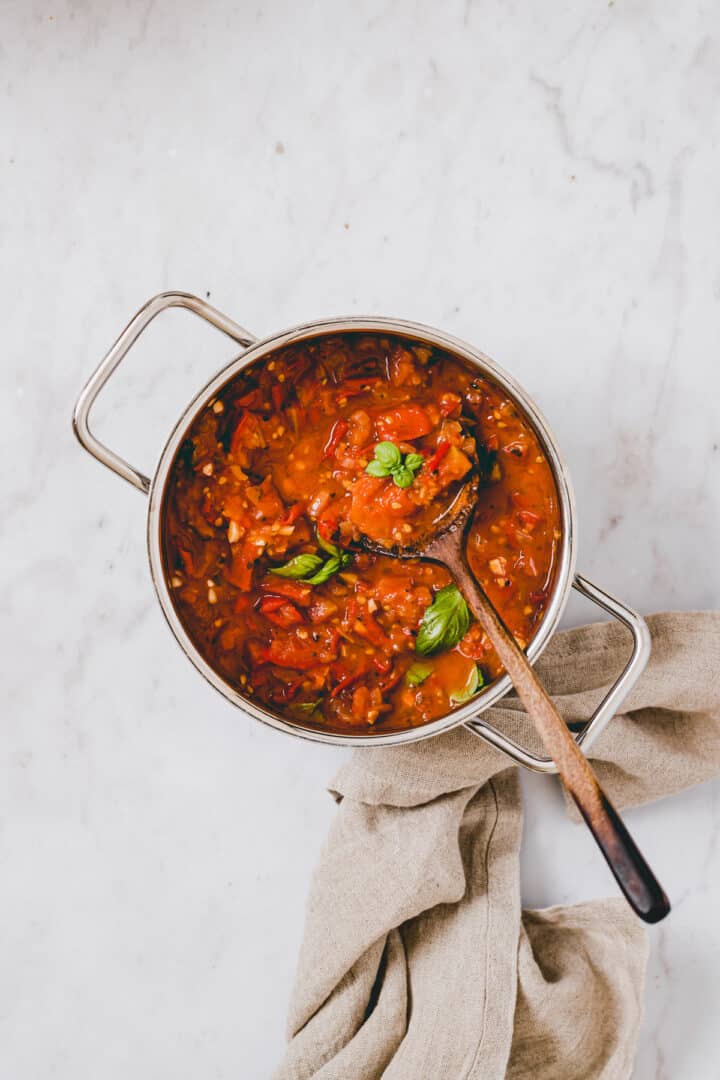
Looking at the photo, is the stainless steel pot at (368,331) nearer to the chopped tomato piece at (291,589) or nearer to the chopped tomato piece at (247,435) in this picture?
the chopped tomato piece at (247,435)

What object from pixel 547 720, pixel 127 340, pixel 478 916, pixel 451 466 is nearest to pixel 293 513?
pixel 451 466

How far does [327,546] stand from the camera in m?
1.76

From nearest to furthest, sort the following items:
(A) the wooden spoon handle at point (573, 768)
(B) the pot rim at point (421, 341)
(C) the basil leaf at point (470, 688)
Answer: (A) the wooden spoon handle at point (573, 768) < (B) the pot rim at point (421, 341) < (C) the basil leaf at point (470, 688)

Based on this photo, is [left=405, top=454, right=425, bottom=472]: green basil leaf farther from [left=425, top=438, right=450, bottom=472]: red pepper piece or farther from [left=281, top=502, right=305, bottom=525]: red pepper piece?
[left=281, top=502, right=305, bottom=525]: red pepper piece

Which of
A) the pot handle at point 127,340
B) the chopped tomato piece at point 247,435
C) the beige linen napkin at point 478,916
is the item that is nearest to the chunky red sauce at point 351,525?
the chopped tomato piece at point 247,435

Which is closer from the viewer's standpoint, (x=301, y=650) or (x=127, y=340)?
(x=127, y=340)

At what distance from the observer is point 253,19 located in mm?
2064

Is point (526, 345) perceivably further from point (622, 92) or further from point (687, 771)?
point (687, 771)

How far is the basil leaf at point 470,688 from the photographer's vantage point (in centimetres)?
179

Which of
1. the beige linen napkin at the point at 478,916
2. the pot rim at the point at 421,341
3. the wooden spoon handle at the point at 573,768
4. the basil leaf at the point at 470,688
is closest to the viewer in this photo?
the wooden spoon handle at the point at 573,768

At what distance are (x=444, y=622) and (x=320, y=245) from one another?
89 cm

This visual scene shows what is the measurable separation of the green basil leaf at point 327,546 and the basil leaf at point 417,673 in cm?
27

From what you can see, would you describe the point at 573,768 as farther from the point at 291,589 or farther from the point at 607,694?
the point at 291,589

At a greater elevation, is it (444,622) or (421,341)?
(421,341)
